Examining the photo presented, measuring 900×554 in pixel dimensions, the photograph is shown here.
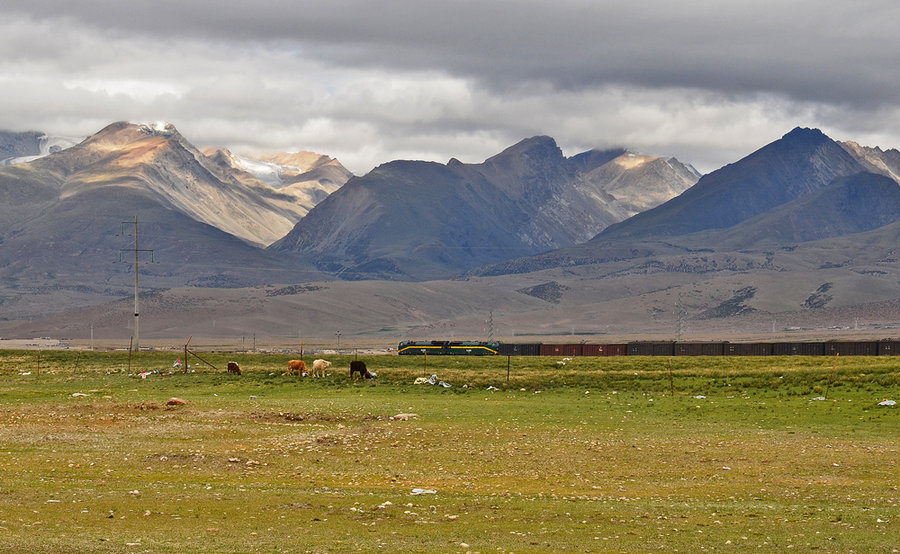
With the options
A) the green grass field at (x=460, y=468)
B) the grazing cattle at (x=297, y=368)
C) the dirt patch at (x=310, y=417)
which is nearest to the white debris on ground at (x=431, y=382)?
the green grass field at (x=460, y=468)

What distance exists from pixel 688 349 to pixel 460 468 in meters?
78.2

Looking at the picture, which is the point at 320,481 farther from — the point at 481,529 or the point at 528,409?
the point at 528,409

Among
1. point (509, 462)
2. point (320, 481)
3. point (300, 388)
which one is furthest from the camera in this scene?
point (300, 388)

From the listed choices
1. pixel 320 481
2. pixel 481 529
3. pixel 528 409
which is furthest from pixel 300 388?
pixel 481 529

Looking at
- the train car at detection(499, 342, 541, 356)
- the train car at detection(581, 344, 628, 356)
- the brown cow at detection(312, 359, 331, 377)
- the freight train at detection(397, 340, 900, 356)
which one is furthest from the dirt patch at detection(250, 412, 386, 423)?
the train car at detection(499, 342, 541, 356)

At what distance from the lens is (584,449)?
123ft

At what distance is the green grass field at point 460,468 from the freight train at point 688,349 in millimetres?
41147

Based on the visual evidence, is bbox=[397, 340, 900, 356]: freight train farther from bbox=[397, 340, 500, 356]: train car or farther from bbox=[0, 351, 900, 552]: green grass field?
bbox=[0, 351, 900, 552]: green grass field

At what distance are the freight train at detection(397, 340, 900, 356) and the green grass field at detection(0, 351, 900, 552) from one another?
1620 inches

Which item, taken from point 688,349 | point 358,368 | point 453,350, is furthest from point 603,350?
point 358,368

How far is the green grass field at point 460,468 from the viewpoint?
76.9 ft

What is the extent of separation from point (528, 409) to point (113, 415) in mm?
18579

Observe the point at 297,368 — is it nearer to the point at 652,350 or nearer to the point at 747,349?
the point at 652,350

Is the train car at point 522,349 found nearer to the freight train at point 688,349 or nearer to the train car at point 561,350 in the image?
the freight train at point 688,349
